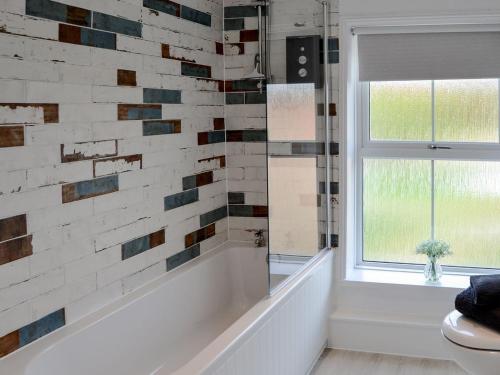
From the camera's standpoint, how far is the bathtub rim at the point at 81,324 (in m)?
2.35

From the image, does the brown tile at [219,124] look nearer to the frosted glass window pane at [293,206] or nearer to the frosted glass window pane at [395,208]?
the frosted glass window pane at [293,206]

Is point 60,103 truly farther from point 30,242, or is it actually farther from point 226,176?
point 226,176

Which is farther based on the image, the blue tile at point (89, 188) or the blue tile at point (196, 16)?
the blue tile at point (196, 16)

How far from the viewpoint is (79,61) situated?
8.95ft

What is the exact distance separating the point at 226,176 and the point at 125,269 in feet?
4.18

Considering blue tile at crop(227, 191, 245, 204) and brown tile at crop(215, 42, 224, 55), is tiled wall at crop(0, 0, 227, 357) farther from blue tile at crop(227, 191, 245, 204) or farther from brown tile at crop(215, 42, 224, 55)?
blue tile at crop(227, 191, 245, 204)

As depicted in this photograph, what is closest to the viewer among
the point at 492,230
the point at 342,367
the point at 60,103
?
the point at 60,103

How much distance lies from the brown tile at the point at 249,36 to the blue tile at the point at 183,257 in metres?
1.24

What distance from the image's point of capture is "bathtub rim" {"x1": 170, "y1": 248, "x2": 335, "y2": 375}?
2320mm

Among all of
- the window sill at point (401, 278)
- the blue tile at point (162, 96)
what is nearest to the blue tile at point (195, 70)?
the blue tile at point (162, 96)

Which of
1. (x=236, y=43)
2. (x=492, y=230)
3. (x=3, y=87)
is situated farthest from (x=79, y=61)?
(x=492, y=230)

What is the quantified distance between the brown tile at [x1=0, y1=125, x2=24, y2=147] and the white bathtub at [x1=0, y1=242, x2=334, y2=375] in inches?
28.3

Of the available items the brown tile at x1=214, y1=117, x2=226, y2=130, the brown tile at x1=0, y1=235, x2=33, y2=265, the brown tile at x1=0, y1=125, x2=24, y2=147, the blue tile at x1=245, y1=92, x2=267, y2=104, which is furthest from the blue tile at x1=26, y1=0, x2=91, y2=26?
the blue tile at x1=245, y1=92, x2=267, y2=104

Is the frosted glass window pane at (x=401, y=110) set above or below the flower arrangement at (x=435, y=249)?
above
